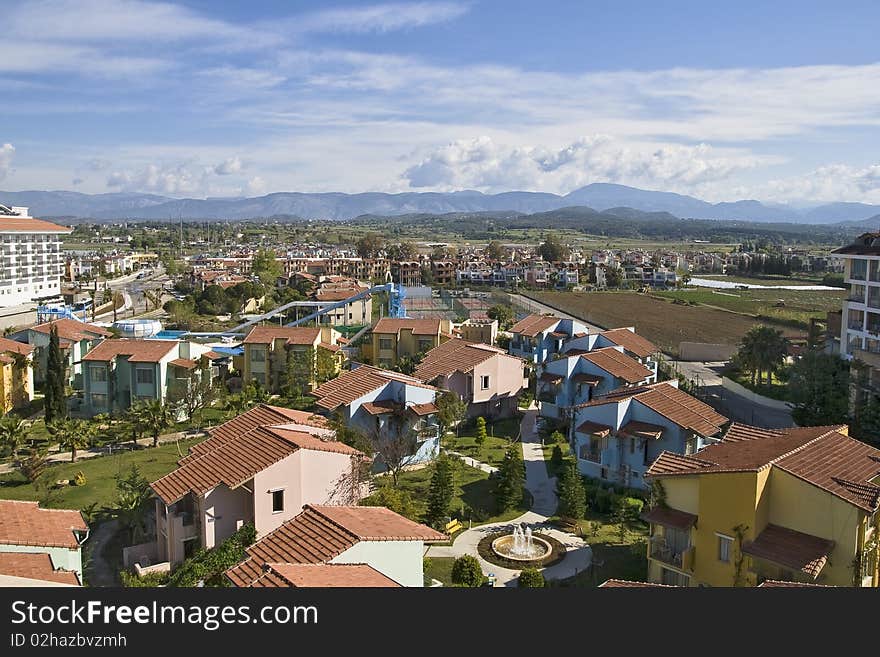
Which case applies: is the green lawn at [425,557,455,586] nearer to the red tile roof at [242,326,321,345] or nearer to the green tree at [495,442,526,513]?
the green tree at [495,442,526,513]

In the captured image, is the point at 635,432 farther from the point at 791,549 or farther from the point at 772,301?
the point at 772,301

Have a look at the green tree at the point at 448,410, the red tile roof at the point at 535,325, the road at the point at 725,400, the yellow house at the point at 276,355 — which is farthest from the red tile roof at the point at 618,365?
the yellow house at the point at 276,355

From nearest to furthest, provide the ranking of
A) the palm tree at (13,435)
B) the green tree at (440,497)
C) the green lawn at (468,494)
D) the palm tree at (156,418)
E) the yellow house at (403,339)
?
the green tree at (440,497), the green lawn at (468,494), the palm tree at (13,435), the palm tree at (156,418), the yellow house at (403,339)

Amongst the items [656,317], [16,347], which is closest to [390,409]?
[16,347]

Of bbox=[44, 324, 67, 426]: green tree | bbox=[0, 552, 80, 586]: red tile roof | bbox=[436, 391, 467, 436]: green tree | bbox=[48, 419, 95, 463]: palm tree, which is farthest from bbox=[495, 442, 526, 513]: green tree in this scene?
bbox=[44, 324, 67, 426]: green tree

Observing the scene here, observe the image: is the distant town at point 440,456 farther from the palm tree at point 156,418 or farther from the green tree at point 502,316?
the green tree at point 502,316

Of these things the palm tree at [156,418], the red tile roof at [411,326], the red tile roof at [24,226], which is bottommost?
the palm tree at [156,418]
